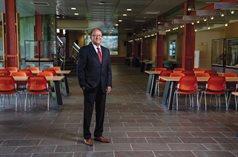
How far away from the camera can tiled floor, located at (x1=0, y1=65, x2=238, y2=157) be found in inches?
169

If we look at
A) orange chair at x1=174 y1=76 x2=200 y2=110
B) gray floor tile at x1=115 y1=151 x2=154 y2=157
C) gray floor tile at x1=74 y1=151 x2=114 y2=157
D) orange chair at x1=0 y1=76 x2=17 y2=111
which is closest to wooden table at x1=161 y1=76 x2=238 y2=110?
orange chair at x1=174 y1=76 x2=200 y2=110

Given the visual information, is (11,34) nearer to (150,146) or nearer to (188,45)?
(188,45)

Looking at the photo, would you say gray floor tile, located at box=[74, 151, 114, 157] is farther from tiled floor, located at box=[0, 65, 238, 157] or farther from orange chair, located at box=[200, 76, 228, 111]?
orange chair, located at box=[200, 76, 228, 111]

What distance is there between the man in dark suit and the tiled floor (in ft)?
1.68

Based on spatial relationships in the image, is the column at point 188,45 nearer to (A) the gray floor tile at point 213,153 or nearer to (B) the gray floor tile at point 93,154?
(A) the gray floor tile at point 213,153

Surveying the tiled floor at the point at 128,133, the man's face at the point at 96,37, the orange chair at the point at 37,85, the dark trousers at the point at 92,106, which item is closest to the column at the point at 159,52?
the tiled floor at the point at 128,133

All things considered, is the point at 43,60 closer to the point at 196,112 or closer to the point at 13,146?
the point at 196,112

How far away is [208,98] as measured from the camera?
9125 mm

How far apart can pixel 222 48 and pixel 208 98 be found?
20.5 feet

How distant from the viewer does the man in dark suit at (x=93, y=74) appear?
442 centimetres

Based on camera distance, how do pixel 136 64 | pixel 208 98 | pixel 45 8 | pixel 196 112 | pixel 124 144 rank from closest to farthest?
pixel 124 144 → pixel 196 112 → pixel 208 98 → pixel 45 8 → pixel 136 64

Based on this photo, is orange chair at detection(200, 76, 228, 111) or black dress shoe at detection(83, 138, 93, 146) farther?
orange chair at detection(200, 76, 228, 111)

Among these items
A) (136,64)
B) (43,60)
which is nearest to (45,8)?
(43,60)

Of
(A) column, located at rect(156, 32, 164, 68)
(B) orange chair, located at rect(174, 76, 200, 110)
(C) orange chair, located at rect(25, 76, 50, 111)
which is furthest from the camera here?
(A) column, located at rect(156, 32, 164, 68)
